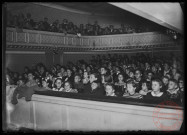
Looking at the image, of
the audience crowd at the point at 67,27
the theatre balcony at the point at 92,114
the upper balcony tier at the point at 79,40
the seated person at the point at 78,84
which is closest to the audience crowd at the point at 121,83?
the seated person at the point at 78,84

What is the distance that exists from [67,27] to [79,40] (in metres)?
0.91

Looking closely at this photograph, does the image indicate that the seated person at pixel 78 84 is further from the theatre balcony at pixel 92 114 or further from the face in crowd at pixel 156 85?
the face in crowd at pixel 156 85

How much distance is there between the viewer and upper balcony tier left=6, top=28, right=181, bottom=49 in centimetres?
707

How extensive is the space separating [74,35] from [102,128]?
6973 mm

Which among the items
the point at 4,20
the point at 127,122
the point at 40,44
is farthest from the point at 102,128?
the point at 40,44

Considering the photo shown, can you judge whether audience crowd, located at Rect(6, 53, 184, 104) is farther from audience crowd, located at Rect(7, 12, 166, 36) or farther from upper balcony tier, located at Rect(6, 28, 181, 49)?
audience crowd, located at Rect(7, 12, 166, 36)

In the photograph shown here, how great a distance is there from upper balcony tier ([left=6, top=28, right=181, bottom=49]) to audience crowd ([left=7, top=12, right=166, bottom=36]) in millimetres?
181

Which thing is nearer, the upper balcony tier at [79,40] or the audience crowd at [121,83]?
the audience crowd at [121,83]

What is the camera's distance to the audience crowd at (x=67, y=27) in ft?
23.5

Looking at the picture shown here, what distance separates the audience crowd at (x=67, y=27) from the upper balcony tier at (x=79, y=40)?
0.18 meters

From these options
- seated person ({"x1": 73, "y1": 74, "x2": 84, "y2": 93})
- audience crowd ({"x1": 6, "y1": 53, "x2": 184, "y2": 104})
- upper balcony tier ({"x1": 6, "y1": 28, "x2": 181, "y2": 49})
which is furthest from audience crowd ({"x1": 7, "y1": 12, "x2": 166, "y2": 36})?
seated person ({"x1": 73, "y1": 74, "x2": 84, "y2": 93})

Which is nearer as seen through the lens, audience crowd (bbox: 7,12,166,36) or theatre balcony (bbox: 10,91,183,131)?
theatre balcony (bbox: 10,91,183,131)

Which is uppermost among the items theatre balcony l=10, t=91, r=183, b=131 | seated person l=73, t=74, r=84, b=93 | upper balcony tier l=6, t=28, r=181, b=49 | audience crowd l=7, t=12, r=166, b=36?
audience crowd l=7, t=12, r=166, b=36

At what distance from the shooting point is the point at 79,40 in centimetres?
962
